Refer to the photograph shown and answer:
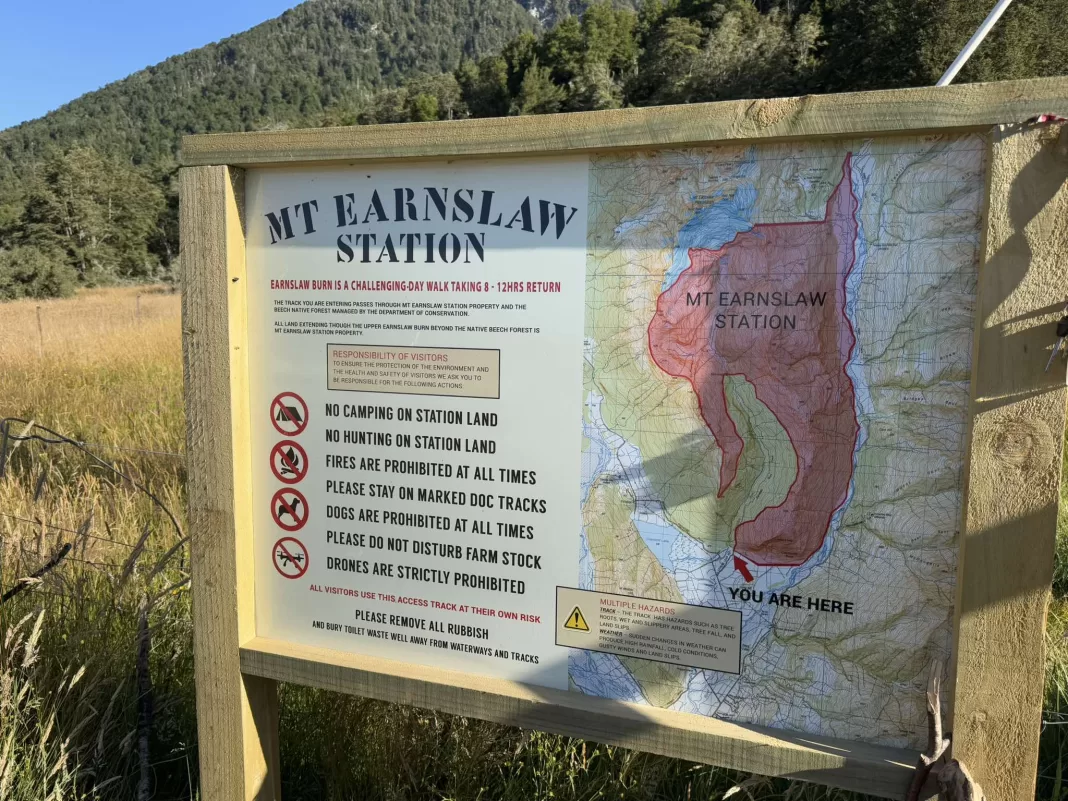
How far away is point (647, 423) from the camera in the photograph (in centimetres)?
150

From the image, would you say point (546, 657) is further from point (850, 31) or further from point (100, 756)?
point (850, 31)

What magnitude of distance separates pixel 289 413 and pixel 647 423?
809 mm

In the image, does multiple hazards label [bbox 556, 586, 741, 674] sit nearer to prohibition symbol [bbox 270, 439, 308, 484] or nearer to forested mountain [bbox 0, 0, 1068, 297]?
prohibition symbol [bbox 270, 439, 308, 484]

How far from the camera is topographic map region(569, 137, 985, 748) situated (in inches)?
52.6

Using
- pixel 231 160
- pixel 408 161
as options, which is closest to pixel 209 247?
pixel 231 160

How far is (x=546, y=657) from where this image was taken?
5.26 feet

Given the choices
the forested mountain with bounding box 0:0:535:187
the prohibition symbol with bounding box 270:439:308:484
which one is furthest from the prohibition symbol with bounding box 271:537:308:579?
the forested mountain with bounding box 0:0:535:187

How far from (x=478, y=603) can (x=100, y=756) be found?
4.07 ft

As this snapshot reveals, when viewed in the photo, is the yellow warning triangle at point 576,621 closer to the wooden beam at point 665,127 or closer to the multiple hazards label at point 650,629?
the multiple hazards label at point 650,629

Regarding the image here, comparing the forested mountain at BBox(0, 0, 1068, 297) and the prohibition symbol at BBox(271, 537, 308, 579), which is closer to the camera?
the prohibition symbol at BBox(271, 537, 308, 579)

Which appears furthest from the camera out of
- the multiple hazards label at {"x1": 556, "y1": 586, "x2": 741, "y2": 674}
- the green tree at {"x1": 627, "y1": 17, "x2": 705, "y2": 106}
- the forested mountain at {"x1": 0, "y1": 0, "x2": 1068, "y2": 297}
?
the green tree at {"x1": 627, "y1": 17, "x2": 705, "y2": 106}

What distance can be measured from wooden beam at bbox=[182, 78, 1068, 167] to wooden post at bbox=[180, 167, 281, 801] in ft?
0.55

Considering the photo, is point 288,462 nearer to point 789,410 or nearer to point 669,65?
point 789,410

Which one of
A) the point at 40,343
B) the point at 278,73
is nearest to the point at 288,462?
the point at 40,343
